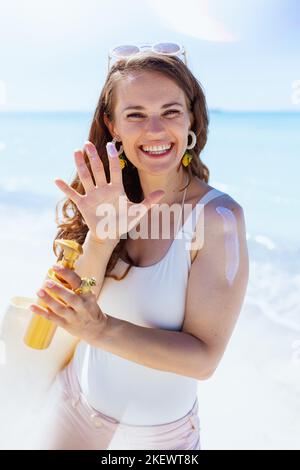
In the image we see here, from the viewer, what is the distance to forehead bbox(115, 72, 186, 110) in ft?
6.69

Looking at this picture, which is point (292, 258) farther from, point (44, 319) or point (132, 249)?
point (44, 319)

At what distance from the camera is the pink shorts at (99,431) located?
2049mm

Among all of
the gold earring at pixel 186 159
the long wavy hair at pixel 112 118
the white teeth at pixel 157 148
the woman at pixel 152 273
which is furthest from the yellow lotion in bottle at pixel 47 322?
the gold earring at pixel 186 159

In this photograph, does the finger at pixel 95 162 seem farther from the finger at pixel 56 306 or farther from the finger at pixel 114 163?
the finger at pixel 56 306

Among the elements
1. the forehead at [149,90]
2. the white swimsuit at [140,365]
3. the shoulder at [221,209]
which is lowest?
the white swimsuit at [140,365]

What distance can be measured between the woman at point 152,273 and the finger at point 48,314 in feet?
0.77

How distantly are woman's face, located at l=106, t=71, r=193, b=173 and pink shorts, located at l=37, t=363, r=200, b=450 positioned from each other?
95 centimetres

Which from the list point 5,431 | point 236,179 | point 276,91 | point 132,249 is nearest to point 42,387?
point 5,431

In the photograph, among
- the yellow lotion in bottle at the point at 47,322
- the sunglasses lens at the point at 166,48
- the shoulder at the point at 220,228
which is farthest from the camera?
the sunglasses lens at the point at 166,48

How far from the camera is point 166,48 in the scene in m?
2.14

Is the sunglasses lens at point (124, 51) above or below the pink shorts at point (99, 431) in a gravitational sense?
above

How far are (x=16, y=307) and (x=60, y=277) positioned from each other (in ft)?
2.58

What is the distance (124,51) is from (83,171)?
24.6 inches

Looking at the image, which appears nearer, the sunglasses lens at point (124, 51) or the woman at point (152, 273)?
the woman at point (152, 273)
